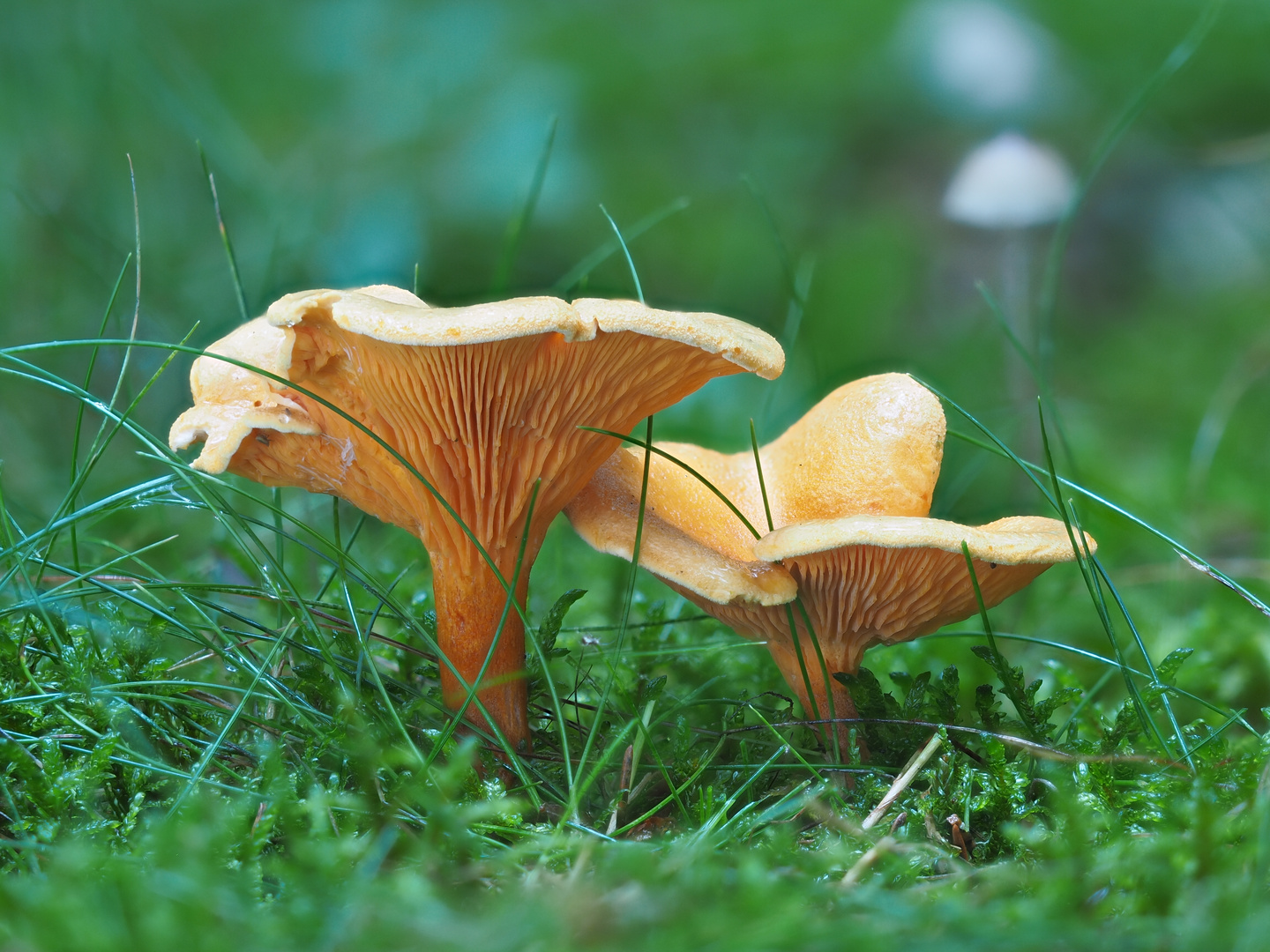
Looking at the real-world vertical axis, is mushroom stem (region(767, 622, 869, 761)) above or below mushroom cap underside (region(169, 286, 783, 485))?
below

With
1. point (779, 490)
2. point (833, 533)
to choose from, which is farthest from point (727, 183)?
point (833, 533)

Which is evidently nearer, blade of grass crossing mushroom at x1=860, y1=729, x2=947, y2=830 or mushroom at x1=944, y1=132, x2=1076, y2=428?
blade of grass crossing mushroom at x1=860, y1=729, x2=947, y2=830

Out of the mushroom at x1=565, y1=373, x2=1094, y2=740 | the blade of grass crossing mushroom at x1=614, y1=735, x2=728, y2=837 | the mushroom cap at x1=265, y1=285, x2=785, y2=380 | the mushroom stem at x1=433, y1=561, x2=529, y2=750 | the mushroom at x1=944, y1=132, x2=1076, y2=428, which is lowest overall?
the blade of grass crossing mushroom at x1=614, y1=735, x2=728, y2=837

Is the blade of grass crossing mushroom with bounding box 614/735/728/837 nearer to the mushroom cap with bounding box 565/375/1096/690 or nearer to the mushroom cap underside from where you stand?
the mushroom cap with bounding box 565/375/1096/690

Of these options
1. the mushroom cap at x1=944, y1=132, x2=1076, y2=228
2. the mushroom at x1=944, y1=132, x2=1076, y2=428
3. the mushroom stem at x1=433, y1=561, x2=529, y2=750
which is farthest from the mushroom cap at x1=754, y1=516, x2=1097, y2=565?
the mushroom cap at x1=944, y1=132, x2=1076, y2=228

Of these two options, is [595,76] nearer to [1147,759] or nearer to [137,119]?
[137,119]

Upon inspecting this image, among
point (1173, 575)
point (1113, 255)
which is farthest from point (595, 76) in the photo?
point (1173, 575)
